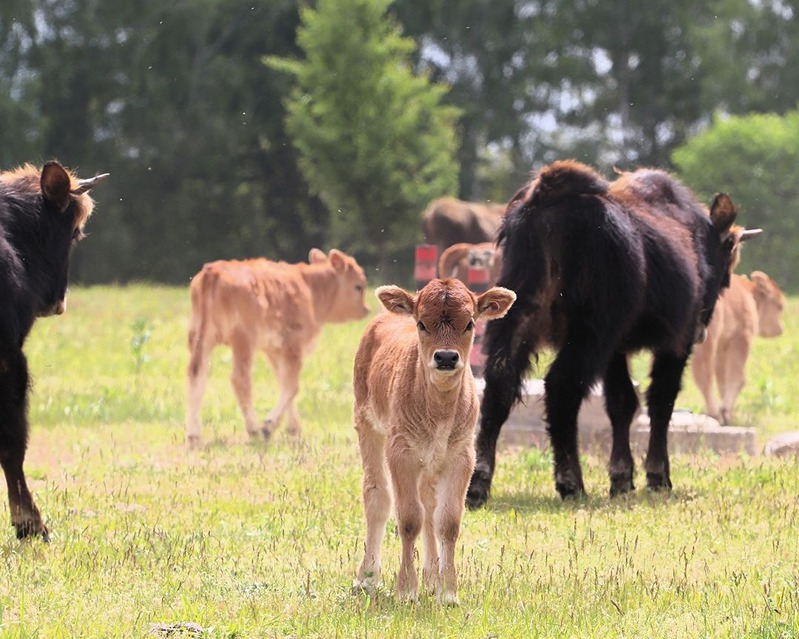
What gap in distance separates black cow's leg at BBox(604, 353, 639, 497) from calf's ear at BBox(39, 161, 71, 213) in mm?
4259

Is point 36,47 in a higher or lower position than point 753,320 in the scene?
higher

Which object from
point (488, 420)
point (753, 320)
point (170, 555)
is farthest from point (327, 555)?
point (753, 320)

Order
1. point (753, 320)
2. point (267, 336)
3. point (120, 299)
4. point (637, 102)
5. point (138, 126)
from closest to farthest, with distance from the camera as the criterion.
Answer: point (267, 336)
point (753, 320)
point (120, 299)
point (138, 126)
point (637, 102)

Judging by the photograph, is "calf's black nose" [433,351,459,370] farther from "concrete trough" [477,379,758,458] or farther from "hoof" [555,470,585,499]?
"concrete trough" [477,379,758,458]

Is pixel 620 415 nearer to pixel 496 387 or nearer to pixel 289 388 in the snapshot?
pixel 496 387

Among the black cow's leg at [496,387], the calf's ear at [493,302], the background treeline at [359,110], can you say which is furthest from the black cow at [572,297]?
the background treeline at [359,110]

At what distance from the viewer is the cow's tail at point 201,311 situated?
13633 millimetres

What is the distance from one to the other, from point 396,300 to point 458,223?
93.0 feet

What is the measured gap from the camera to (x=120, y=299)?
31.9 metres

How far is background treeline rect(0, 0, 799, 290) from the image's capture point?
48.6 m

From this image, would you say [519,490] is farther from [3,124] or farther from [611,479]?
[3,124]

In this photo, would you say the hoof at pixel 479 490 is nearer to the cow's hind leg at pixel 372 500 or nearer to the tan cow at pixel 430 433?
the cow's hind leg at pixel 372 500

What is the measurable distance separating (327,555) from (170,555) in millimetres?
890

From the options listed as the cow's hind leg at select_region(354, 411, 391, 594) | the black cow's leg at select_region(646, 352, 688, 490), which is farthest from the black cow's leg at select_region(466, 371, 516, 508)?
the cow's hind leg at select_region(354, 411, 391, 594)
